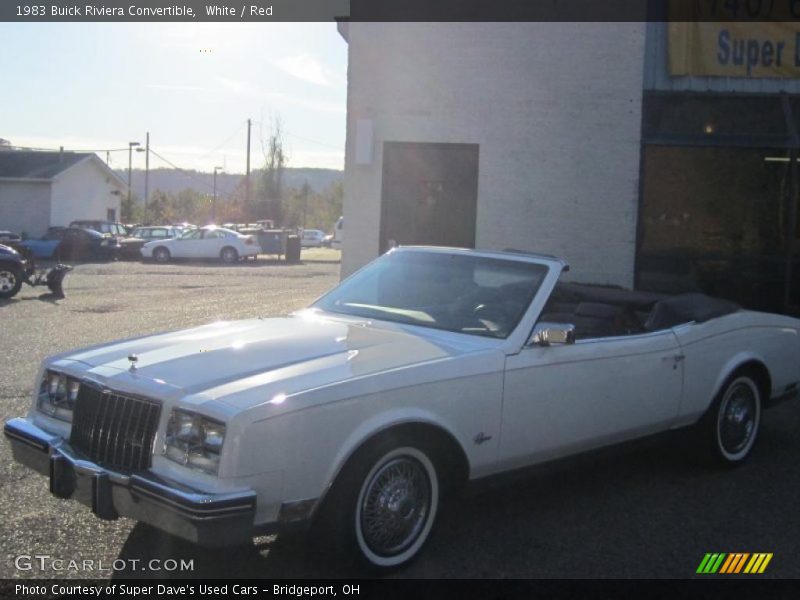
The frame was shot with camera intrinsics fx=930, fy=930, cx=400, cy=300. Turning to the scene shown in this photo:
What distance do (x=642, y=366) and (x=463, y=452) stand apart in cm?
160

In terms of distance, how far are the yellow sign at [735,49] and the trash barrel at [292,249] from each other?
2430 centimetres

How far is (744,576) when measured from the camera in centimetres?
453

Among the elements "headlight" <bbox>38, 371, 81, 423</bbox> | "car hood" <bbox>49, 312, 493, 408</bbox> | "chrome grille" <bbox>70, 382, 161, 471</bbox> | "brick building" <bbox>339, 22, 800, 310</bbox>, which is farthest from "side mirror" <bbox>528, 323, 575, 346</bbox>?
"brick building" <bbox>339, 22, 800, 310</bbox>

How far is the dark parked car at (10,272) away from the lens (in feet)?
56.4

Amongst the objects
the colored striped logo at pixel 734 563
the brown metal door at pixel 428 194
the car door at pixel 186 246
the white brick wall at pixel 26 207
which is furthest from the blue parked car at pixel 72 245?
the colored striped logo at pixel 734 563

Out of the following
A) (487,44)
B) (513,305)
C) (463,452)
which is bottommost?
(463,452)

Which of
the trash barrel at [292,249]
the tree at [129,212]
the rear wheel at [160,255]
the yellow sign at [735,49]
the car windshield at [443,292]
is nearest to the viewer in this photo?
the car windshield at [443,292]

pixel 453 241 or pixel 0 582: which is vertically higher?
pixel 453 241

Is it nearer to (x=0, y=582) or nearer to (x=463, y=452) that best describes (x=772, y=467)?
(x=463, y=452)

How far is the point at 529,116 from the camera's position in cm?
1307

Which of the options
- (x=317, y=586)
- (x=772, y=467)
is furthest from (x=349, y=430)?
(x=772, y=467)

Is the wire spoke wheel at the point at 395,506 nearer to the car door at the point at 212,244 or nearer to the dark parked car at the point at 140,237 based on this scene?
the car door at the point at 212,244

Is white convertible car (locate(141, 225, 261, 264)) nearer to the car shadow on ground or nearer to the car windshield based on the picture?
the car windshield

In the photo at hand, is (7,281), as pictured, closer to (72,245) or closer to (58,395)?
(58,395)
